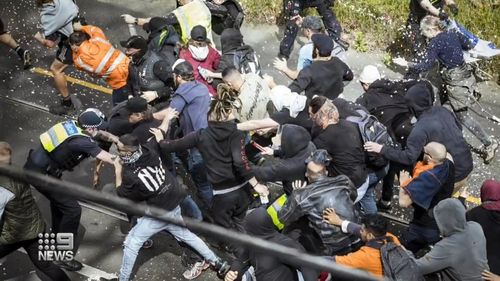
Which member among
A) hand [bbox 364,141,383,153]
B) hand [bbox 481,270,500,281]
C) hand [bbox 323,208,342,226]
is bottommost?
hand [bbox 481,270,500,281]

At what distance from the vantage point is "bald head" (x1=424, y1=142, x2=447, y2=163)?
262 inches

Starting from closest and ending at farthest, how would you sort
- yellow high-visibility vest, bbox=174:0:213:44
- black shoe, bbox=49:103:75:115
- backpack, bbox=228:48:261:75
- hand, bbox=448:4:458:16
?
backpack, bbox=228:48:261:75 < yellow high-visibility vest, bbox=174:0:213:44 < black shoe, bbox=49:103:75:115 < hand, bbox=448:4:458:16

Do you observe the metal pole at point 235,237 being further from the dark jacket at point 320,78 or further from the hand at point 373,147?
the dark jacket at point 320,78

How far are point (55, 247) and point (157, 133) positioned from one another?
148cm

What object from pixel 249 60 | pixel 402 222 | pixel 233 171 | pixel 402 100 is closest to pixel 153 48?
pixel 249 60

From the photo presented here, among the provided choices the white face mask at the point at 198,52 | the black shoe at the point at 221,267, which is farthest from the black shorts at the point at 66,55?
the black shoe at the point at 221,267

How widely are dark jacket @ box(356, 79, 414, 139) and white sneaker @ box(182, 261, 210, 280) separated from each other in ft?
7.54

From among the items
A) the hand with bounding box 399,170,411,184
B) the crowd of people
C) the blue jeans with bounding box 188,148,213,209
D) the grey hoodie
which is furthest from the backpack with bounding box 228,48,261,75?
the grey hoodie

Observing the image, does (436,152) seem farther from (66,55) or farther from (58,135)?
(66,55)

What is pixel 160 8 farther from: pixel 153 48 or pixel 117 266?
pixel 117 266

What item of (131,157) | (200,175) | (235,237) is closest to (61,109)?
(200,175)

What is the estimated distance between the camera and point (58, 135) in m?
6.78

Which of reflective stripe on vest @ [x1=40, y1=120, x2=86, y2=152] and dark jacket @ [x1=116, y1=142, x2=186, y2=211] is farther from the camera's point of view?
reflective stripe on vest @ [x1=40, y1=120, x2=86, y2=152]

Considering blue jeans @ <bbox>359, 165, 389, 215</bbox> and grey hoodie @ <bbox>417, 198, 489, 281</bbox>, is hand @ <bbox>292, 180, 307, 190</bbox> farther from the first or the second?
grey hoodie @ <bbox>417, 198, 489, 281</bbox>
